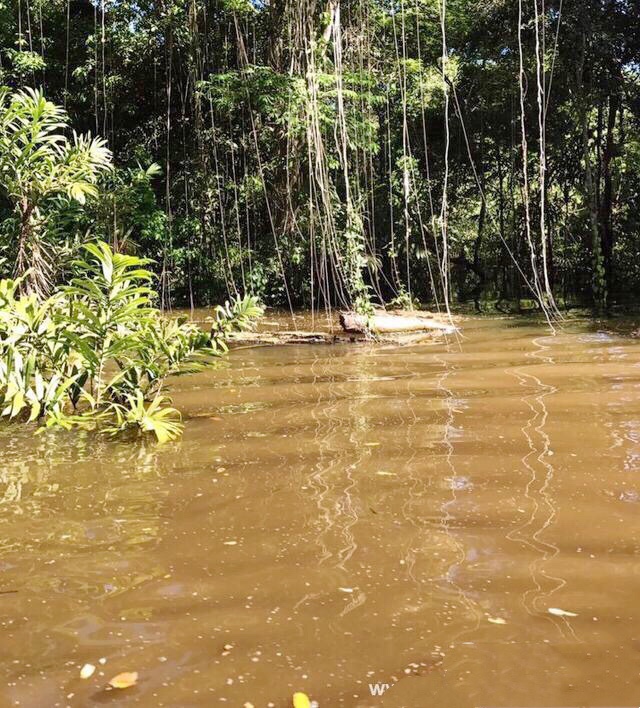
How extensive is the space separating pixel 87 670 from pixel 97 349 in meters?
2.10

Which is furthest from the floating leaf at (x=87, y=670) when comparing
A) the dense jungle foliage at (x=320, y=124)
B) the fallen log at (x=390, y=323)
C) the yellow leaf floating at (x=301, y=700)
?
the dense jungle foliage at (x=320, y=124)

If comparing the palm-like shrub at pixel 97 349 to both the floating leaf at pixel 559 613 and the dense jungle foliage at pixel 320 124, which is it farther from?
the dense jungle foliage at pixel 320 124

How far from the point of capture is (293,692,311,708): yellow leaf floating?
1164 mm

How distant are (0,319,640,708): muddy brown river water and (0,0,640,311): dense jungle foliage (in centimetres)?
547

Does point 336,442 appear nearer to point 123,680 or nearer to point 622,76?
point 123,680

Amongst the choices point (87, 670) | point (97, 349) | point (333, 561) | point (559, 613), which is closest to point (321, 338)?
point (97, 349)

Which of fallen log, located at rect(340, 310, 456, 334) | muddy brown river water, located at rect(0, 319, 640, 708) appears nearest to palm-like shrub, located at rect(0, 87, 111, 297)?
muddy brown river water, located at rect(0, 319, 640, 708)

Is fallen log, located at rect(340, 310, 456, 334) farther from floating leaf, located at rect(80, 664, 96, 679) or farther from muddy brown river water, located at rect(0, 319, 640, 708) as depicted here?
floating leaf, located at rect(80, 664, 96, 679)

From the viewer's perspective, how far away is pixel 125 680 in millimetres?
1240

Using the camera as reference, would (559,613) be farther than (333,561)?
No

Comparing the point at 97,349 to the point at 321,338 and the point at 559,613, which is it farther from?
the point at 321,338

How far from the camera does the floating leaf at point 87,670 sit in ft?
4.12

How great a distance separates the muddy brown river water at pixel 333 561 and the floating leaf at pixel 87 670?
1cm

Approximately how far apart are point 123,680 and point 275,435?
1.88 m
